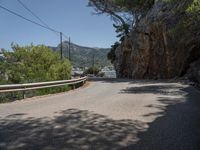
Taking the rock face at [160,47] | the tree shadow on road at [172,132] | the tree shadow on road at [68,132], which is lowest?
the tree shadow on road at [172,132]

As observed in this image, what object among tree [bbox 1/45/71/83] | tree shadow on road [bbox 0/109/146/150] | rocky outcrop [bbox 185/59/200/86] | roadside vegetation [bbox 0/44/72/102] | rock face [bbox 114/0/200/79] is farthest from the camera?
rock face [bbox 114/0/200/79]

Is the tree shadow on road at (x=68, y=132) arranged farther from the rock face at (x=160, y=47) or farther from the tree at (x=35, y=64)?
the rock face at (x=160, y=47)

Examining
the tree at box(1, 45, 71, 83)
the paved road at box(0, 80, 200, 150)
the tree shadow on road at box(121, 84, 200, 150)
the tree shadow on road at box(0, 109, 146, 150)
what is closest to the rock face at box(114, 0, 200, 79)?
the tree at box(1, 45, 71, 83)

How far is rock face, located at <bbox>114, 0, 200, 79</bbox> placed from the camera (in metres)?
36.5

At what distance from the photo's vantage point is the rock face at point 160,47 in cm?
3652

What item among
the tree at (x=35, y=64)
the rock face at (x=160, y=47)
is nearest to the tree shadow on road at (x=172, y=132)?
the tree at (x=35, y=64)

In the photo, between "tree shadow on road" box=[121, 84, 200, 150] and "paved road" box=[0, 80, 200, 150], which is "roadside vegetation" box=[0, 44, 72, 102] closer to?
"paved road" box=[0, 80, 200, 150]

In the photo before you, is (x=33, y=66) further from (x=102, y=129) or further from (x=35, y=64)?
(x=102, y=129)

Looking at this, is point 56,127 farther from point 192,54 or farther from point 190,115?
point 192,54

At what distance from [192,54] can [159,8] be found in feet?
26.9

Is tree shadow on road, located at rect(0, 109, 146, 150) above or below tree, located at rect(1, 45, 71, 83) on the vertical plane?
below

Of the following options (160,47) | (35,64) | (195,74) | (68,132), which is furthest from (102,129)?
(160,47)

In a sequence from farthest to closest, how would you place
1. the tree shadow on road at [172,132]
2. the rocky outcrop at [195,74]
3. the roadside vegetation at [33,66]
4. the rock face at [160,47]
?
the rock face at [160,47] → the rocky outcrop at [195,74] → the roadside vegetation at [33,66] → the tree shadow on road at [172,132]

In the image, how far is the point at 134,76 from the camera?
49.0m
